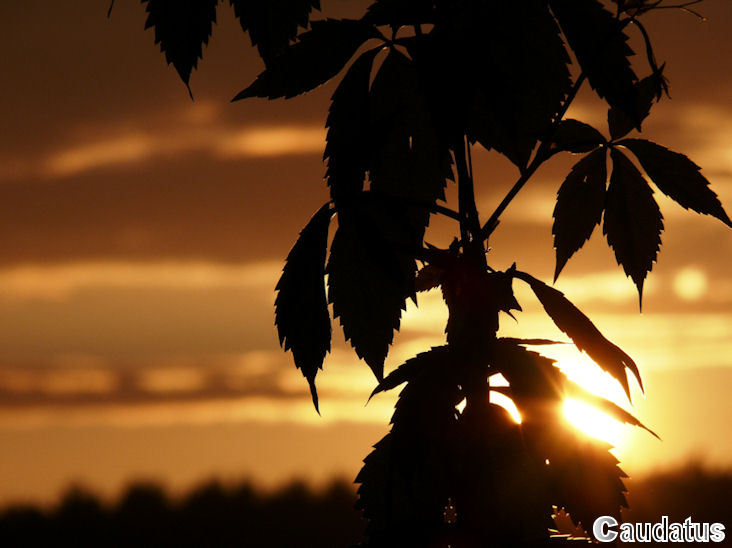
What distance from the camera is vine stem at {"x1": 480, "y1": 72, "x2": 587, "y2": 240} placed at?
5.06 ft

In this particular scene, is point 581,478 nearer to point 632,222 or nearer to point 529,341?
point 529,341

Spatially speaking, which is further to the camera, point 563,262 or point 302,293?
point 563,262

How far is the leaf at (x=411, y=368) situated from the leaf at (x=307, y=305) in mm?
128

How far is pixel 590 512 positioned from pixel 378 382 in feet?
1.51

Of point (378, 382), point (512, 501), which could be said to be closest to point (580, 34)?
point (378, 382)

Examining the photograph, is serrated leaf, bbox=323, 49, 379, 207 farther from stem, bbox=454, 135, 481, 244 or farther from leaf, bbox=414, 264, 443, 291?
leaf, bbox=414, 264, 443, 291

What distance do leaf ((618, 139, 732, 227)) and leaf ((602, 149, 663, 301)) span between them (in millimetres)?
45

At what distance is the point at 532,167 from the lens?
1.59m

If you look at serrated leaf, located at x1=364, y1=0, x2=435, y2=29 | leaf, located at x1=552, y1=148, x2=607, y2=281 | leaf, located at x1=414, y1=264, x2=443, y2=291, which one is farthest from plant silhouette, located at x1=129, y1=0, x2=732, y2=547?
leaf, located at x1=552, y1=148, x2=607, y2=281

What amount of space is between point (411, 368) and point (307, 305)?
0.76 feet

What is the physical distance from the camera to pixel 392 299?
1.65 metres

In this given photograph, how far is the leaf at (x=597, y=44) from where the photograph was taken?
1486 mm

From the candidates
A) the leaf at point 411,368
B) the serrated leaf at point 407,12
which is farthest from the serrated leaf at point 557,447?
the serrated leaf at point 407,12

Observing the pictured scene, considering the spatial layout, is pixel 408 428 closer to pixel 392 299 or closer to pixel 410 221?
pixel 392 299
